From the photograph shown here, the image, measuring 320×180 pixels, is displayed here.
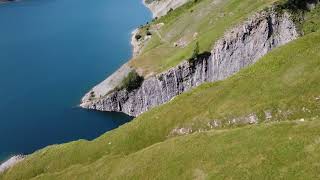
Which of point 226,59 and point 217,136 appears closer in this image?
point 217,136

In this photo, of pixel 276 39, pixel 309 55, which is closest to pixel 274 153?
pixel 309 55

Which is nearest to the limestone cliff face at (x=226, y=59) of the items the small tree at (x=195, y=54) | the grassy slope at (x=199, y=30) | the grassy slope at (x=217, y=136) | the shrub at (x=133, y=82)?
the small tree at (x=195, y=54)

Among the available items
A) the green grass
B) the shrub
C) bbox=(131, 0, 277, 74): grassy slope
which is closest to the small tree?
bbox=(131, 0, 277, 74): grassy slope

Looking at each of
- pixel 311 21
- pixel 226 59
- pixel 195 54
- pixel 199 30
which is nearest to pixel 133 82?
pixel 195 54

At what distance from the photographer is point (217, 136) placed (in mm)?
57312

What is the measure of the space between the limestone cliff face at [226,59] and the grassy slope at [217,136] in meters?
68.0

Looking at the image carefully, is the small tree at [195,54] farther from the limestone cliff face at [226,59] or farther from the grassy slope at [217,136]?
the grassy slope at [217,136]

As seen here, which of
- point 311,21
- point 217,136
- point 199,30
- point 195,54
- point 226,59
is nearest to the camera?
point 217,136

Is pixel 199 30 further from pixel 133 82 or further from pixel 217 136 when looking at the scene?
pixel 217 136

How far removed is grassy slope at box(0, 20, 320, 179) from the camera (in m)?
50.5

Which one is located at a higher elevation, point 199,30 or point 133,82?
point 199,30

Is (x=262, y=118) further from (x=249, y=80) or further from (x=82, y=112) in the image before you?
(x=82, y=112)

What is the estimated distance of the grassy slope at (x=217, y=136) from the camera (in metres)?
50.5

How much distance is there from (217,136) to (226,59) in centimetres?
9267
